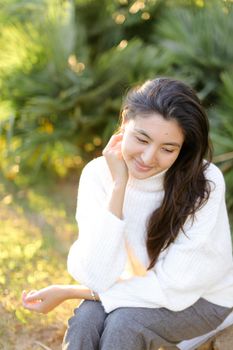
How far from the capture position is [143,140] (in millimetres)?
2240

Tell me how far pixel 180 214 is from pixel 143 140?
31 cm

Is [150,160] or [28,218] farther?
[28,218]

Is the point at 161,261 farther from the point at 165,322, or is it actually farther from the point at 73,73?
the point at 73,73

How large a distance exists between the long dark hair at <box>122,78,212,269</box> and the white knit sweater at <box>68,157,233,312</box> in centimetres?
3

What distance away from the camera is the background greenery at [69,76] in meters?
4.29

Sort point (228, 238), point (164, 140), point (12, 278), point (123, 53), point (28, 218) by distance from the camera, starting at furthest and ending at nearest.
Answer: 1. point (123, 53)
2. point (28, 218)
3. point (12, 278)
4. point (228, 238)
5. point (164, 140)

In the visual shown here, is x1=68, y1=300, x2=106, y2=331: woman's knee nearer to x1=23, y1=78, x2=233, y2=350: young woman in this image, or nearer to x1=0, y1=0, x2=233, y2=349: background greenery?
x1=23, y1=78, x2=233, y2=350: young woman

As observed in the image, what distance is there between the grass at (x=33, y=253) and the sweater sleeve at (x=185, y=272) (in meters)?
0.72

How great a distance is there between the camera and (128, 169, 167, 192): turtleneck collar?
2.40 m

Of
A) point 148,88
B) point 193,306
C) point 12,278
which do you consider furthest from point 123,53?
point 193,306

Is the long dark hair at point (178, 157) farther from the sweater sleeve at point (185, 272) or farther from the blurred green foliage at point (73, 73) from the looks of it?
the blurred green foliage at point (73, 73)

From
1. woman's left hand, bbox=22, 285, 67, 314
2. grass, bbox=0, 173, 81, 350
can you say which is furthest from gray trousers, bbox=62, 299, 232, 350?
grass, bbox=0, 173, 81, 350

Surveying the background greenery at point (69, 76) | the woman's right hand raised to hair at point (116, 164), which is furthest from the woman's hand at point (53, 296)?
the background greenery at point (69, 76)

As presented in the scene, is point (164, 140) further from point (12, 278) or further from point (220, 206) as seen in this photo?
point (12, 278)
